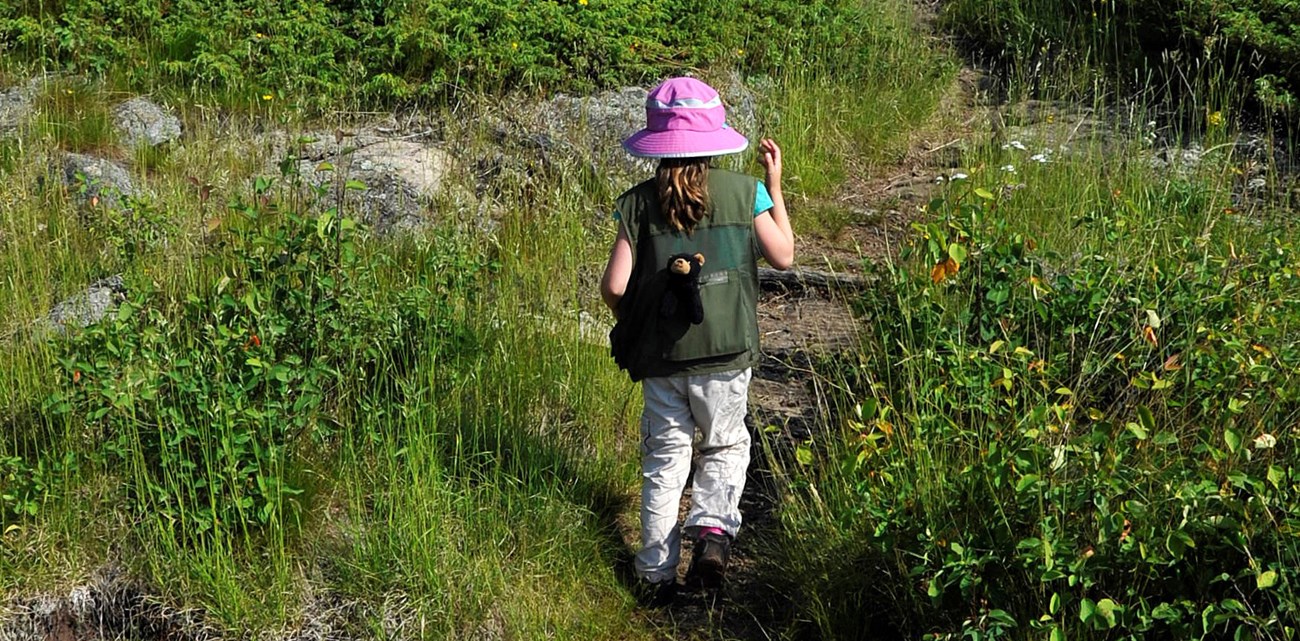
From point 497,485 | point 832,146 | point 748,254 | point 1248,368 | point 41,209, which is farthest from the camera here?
point 832,146

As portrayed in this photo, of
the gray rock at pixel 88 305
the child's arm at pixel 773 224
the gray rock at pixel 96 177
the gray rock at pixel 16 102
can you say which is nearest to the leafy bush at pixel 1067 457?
the child's arm at pixel 773 224

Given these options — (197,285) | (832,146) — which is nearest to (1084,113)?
(832,146)

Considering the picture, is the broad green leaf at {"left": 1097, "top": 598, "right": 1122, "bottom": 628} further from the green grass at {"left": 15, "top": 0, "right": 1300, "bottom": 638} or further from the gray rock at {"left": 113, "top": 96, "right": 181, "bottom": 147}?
the gray rock at {"left": 113, "top": 96, "right": 181, "bottom": 147}

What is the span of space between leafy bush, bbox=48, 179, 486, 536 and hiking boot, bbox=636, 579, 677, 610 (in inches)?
42.3

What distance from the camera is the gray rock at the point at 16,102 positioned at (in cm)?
704

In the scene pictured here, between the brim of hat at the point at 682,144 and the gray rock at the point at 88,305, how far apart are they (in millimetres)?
2327

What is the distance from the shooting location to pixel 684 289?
4043 millimetres

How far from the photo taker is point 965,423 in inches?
173

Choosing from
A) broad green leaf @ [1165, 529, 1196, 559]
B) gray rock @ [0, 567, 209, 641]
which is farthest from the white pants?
gray rock @ [0, 567, 209, 641]

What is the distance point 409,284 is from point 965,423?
231cm

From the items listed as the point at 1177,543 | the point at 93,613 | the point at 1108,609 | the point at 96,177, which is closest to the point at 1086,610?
the point at 1108,609

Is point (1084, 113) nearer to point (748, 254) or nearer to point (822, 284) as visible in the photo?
point (822, 284)

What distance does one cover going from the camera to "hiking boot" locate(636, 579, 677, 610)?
172 inches

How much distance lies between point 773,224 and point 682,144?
0.40 metres
